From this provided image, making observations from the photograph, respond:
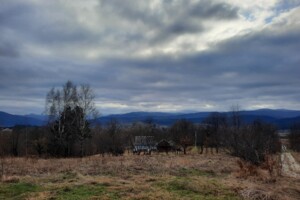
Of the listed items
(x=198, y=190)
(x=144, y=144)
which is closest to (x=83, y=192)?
(x=198, y=190)

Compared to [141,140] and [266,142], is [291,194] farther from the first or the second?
[141,140]

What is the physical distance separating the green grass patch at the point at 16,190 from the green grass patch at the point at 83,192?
3.80ft

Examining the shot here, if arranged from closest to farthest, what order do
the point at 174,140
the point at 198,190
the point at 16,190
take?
the point at 16,190
the point at 198,190
the point at 174,140

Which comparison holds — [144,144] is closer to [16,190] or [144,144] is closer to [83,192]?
[16,190]

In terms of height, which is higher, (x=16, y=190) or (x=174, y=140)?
(x=174, y=140)

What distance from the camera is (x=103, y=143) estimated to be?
7319 cm

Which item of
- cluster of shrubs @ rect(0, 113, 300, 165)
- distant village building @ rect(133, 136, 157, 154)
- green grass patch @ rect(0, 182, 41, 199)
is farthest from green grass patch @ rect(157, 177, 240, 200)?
distant village building @ rect(133, 136, 157, 154)

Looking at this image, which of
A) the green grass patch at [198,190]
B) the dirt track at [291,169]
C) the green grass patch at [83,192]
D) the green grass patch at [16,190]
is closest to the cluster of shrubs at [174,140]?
the dirt track at [291,169]

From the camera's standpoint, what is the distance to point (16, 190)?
15.4 m

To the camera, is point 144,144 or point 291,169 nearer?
point 291,169

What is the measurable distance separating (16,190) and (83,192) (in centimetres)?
289

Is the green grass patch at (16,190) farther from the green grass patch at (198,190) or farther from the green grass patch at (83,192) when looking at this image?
the green grass patch at (198,190)

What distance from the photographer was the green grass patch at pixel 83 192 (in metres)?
13.5

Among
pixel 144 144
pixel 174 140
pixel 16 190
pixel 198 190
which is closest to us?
pixel 16 190
